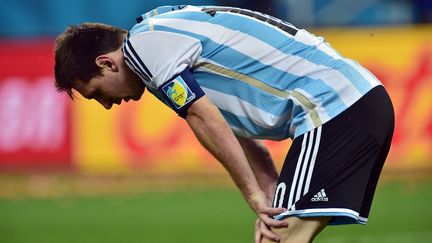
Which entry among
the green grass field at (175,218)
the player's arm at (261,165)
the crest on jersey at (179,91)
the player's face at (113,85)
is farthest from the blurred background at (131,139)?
the crest on jersey at (179,91)

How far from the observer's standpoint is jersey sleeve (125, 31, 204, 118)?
543cm

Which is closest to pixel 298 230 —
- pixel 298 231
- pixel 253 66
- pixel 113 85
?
pixel 298 231

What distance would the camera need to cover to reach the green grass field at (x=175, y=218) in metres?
10.4

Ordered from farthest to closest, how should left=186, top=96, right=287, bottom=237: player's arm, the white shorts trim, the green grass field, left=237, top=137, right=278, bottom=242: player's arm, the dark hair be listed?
the green grass field
left=237, top=137, right=278, bottom=242: player's arm
the dark hair
left=186, top=96, right=287, bottom=237: player's arm
the white shorts trim

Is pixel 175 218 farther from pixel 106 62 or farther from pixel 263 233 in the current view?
pixel 263 233

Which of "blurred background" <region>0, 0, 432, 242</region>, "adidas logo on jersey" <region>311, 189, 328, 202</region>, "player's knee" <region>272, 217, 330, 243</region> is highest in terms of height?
"adidas logo on jersey" <region>311, 189, 328, 202</region>

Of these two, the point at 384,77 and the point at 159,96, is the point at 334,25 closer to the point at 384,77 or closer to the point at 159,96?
the point at 384,77

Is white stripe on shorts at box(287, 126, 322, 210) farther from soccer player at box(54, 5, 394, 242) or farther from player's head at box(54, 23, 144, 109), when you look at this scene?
player's head at box(54, 23, 144, 109)

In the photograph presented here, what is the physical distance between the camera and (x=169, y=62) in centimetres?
544

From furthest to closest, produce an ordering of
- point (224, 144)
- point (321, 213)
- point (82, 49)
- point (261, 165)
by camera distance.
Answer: point (261, 165) → point (82, 49) → point (224, 144) → point (321, 213)

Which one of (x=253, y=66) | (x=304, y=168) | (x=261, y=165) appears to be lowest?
(x=261, y=165)

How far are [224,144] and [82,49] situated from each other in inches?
36.6

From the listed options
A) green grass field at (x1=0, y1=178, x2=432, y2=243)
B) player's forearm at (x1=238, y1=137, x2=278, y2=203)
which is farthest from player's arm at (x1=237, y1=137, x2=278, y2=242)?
green grass field at (x1=0, y1=178, x2=432, y2=243)

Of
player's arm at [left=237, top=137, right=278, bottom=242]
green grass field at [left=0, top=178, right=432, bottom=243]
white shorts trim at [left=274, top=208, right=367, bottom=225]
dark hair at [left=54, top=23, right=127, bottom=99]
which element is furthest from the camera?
green grass field at [left=0, top=178, right=432, bottom=243]
